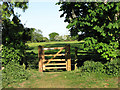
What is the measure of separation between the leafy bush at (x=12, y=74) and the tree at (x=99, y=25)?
11.5ft

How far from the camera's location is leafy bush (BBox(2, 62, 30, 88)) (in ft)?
23.3

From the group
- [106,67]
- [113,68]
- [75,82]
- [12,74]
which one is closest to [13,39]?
[12,74]

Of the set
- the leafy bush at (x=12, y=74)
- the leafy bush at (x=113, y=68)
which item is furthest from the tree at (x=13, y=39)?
the leafy bush at (x=113, y=68)

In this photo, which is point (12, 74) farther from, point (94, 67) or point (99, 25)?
point (99, 25)

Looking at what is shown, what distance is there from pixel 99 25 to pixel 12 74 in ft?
17.3

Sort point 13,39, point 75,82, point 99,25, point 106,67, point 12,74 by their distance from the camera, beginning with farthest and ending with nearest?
point 13,39 → point 106,67 → point 99,25 → point 12,74 → point 75,82

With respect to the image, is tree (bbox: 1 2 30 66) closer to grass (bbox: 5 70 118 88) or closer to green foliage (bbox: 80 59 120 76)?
grass (bbox: 5 70 118 88)

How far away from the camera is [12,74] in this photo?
7723 mm

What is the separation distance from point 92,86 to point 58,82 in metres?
1.62

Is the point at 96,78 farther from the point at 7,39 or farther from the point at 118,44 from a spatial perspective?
the point at 7,39

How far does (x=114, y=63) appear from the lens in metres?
7.84

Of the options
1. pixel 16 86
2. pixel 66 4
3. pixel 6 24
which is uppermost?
pixel 66 4

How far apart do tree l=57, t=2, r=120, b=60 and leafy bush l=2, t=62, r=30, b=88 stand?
11.5 feet

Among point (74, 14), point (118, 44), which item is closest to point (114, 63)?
point (118, 44)
